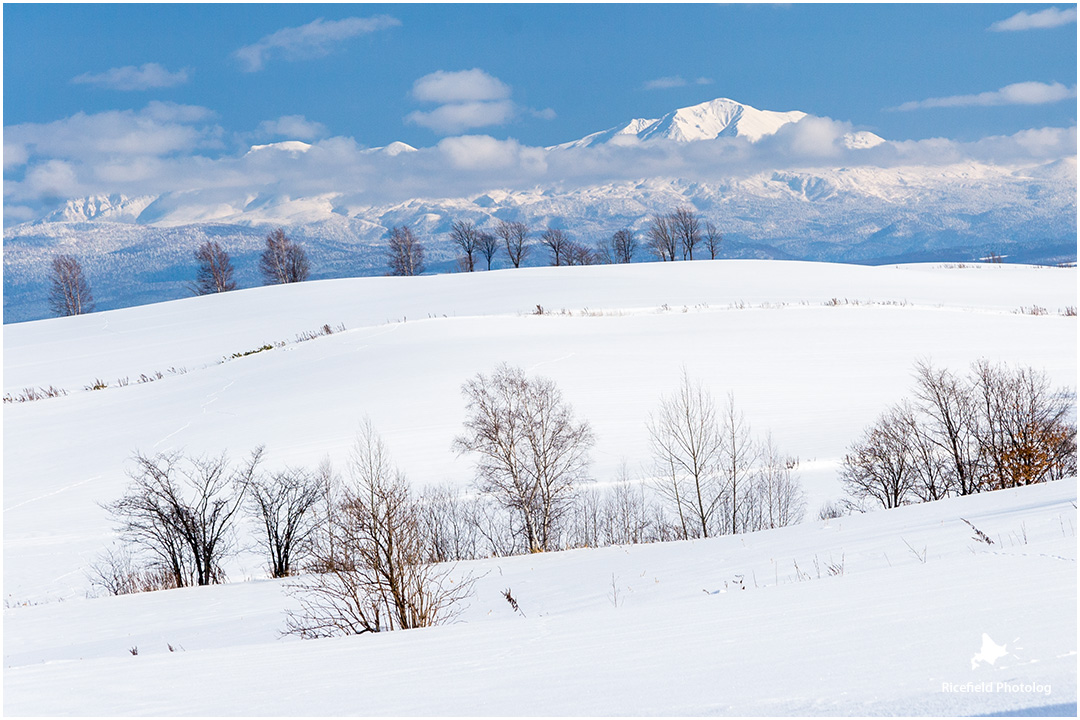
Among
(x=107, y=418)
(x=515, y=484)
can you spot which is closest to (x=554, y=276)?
(x=107, y=418)

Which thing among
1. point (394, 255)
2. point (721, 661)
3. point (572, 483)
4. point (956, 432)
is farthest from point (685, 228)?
point (721, 661)

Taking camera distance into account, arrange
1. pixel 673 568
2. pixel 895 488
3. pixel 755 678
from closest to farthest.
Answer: pixel 755 678, pixel 673 568, pixel 895 488

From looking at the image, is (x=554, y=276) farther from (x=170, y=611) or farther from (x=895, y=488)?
(x=170, y=611)

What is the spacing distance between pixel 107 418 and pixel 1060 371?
138ft

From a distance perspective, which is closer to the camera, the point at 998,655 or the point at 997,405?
the point at 998,655

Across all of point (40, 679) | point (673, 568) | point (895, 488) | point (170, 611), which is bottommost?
point (895, 488)

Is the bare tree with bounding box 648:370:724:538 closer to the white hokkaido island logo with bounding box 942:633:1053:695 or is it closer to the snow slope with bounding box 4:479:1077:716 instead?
the snow slope with bounding box 4:479:1077:716

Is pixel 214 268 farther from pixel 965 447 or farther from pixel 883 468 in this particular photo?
pixel 965 447

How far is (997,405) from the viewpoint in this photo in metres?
25.6

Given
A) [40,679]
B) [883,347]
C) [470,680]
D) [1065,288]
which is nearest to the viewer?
[470,680]

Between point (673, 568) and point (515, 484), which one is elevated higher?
point (673, 568)

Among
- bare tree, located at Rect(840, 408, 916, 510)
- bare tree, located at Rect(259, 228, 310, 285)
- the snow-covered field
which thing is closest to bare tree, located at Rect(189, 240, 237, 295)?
bare tree, located at Rect(259, 228, 310, 285)

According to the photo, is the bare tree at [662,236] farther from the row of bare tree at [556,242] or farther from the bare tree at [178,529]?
the bare tree at [178,529]

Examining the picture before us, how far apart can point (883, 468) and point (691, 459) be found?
6473mm
